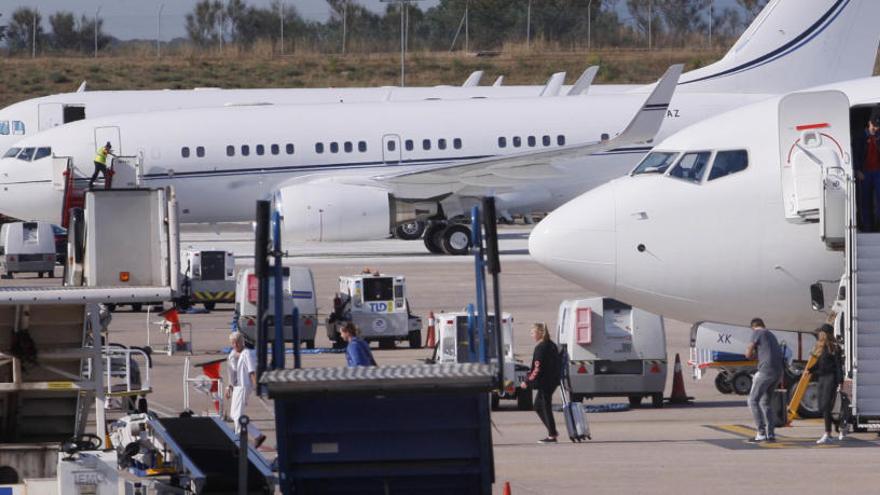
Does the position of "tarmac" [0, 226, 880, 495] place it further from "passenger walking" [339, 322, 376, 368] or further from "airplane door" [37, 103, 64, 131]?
"airplane door" [37, 103, 64, 131]

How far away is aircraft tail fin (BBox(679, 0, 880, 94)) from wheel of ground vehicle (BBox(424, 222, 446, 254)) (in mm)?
9451

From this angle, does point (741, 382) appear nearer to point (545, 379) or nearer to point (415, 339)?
point (545, 379)

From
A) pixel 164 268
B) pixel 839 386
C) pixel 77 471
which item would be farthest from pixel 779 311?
pixel 77 471

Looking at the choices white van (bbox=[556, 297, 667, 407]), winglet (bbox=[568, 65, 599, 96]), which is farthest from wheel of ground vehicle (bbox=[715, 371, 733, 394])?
winglet (bbox=[568, 65, 599, 96])

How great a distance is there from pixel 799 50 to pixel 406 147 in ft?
39.0

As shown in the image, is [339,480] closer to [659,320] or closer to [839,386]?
[839,386]

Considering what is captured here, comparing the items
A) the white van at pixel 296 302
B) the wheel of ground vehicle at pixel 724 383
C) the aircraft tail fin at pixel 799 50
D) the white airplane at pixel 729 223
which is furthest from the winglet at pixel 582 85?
the white airplane at pixel 729 223

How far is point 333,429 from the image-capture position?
1218 cm

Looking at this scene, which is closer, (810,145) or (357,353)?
(357,353)

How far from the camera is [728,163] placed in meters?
20.1

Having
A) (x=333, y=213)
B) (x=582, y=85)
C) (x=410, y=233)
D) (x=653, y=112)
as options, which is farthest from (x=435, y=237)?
Result: (x=582, y=85)

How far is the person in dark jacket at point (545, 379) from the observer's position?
775 inches

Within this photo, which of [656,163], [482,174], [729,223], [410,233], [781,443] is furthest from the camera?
[410,233]

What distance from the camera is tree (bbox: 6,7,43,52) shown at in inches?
4872
